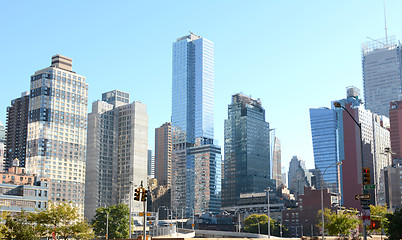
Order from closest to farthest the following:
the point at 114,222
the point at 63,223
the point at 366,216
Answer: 1. the point at 366,216
2. the point at 63,223
3. the point at 114,222

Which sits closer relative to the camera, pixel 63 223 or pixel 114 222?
pixel 63 223

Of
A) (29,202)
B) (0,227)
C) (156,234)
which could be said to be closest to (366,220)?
(0,227)

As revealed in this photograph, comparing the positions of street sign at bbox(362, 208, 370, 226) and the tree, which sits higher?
street sign at bbox(362, 208, 370, 226)

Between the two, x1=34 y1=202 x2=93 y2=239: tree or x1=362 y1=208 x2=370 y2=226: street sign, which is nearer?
x1=362 y1=208 x2=370 y2=226: street sign

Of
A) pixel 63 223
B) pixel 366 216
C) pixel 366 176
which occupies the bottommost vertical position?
pixel 63 223

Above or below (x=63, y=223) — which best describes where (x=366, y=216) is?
above

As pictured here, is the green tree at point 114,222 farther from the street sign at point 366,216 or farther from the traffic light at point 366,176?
the traffic light at point 366,176

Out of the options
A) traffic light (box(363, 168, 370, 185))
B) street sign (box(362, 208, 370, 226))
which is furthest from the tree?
traffic light (box(363, 168, 370, 185))

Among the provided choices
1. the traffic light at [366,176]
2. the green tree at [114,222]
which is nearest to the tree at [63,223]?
the traffic light at [366,176]

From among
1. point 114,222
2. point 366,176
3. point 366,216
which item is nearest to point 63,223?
point 366,216

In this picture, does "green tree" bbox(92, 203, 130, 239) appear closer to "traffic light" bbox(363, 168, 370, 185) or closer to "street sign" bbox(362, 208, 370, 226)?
"street sign" bbox(362, 208, 370, 226)

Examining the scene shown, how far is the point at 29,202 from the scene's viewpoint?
194 m

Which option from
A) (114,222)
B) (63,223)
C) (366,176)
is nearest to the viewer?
(366,176)

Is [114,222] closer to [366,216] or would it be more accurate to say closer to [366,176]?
[366,216]
